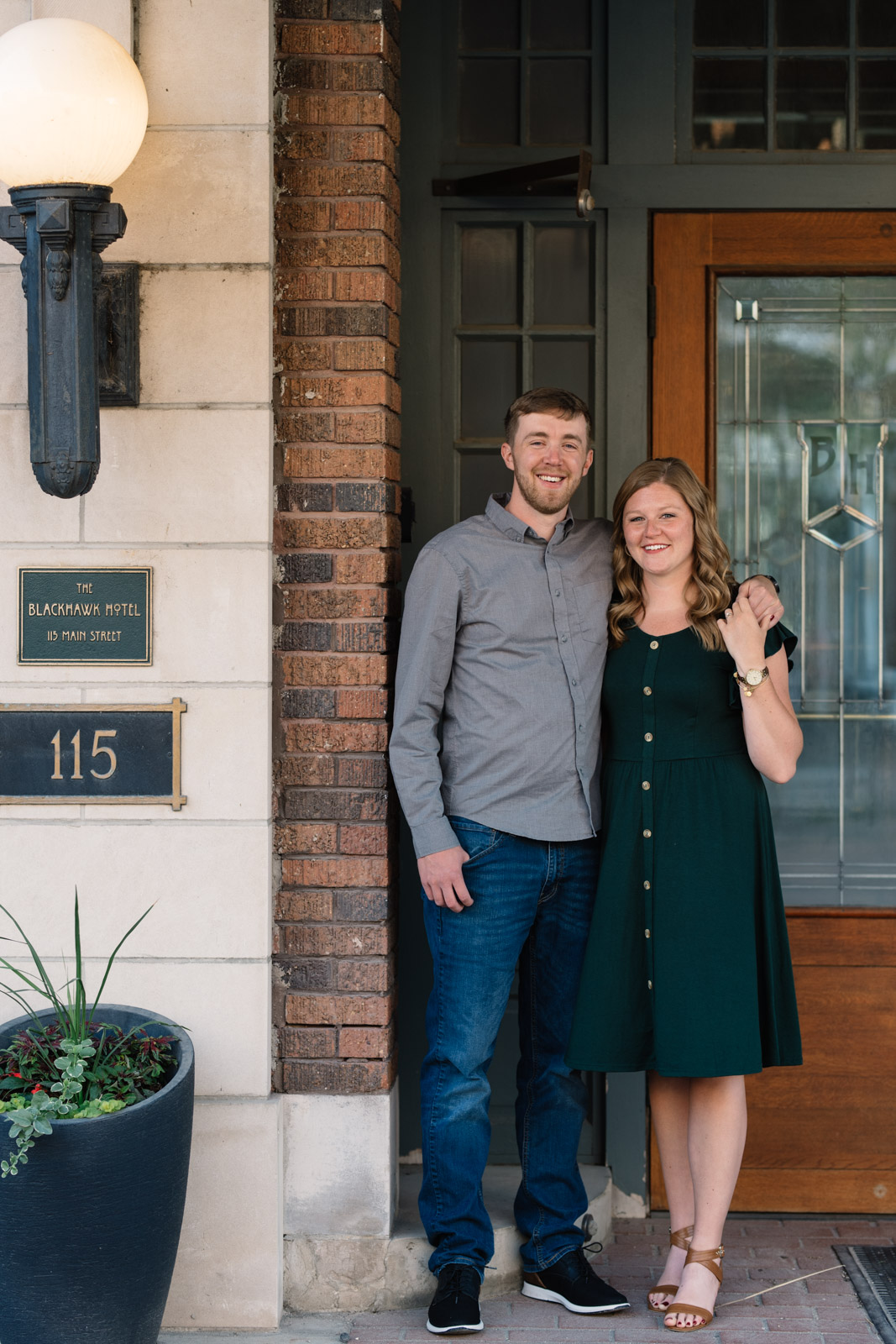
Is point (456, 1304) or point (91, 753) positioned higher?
point (91, 753)

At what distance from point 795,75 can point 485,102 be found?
2.90 feet

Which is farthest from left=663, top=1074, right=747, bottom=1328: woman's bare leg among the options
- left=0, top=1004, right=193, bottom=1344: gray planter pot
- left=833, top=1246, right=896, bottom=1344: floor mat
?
left=0, top=1004, right=193, bottom=1344: gray planter pot

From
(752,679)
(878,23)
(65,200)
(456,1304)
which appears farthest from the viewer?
(878,23)

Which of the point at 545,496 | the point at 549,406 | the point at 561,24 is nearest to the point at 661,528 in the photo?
the point at 545,496

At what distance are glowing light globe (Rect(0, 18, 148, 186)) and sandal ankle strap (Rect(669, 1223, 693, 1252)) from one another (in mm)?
2765

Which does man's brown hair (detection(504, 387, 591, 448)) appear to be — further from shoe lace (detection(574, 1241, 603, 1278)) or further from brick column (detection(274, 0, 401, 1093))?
shoe lace (detection(574, 1241, 603, 1278))

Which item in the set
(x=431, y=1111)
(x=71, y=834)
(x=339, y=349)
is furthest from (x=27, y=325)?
(x=431, y=1111)

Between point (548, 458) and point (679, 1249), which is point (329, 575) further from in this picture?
point (679, 1249)

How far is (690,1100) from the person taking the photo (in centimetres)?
314

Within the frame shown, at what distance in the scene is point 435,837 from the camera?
9.86 ft

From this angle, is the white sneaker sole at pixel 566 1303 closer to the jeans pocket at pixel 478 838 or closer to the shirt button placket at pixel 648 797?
the shirt button placket at pixel 648 797

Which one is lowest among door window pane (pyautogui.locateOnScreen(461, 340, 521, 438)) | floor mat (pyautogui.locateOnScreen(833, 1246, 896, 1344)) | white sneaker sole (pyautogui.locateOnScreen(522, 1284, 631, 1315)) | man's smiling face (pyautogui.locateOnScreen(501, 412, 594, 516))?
floor mat (pyautogui.locateOnScreen(833, 1246, 896, 1344))

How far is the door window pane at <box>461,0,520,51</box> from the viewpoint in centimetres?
372

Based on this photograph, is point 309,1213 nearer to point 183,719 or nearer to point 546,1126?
point 546,1126
